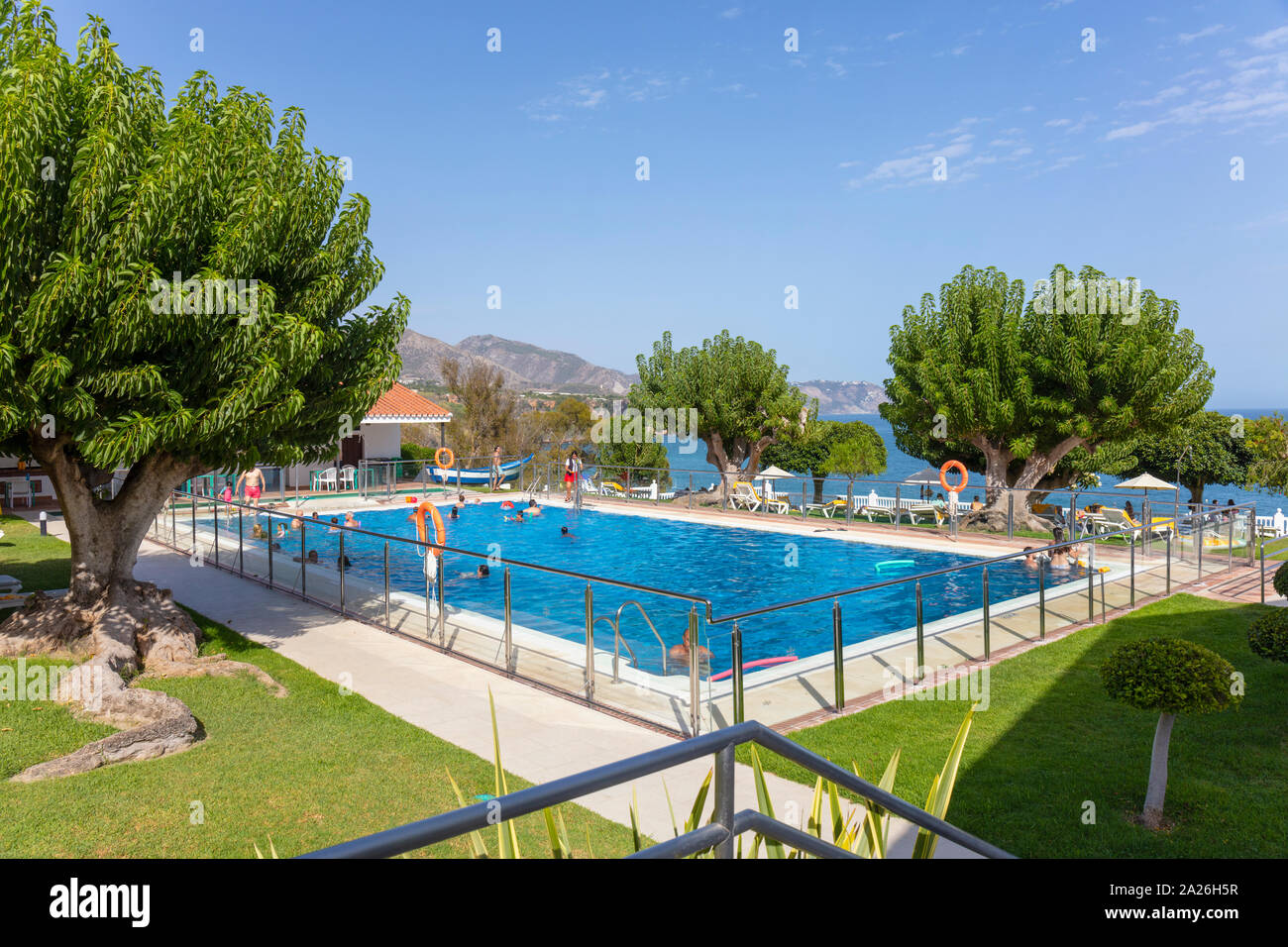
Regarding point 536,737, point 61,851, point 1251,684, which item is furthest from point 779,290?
point 61,851

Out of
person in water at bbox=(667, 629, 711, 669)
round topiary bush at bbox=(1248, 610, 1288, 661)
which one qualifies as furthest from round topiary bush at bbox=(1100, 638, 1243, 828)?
person in water at bbox=(667, 629, 711, 669)

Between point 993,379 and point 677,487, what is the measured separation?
9341 millimetres

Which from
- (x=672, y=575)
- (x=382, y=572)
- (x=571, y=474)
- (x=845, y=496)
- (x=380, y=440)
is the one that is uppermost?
(x=380, y=440)

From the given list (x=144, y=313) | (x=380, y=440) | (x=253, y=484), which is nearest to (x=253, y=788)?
(x=144, y=313)

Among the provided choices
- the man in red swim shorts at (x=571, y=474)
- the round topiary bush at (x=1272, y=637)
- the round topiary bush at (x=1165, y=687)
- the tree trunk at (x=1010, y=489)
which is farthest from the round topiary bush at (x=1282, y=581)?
the man in red swim shorts at (x=571, y=474)

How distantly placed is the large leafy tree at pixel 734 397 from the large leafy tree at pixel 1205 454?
24.9 m

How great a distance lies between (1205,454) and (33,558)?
50.5 meters

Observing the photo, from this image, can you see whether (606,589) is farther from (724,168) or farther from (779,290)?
(724,168)

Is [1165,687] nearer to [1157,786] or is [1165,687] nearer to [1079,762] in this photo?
[1157,786]

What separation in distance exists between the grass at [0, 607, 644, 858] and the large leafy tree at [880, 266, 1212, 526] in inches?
642

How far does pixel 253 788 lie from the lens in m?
5.84
